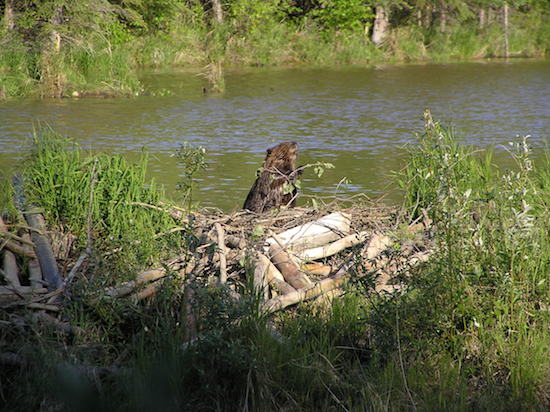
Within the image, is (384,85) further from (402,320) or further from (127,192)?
(402,320)

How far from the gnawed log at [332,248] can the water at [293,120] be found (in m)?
2.54

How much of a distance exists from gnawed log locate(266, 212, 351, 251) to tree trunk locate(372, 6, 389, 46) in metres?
27.8

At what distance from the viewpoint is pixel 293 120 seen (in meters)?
17.0

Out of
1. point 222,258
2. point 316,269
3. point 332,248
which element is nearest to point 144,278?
point 222,258

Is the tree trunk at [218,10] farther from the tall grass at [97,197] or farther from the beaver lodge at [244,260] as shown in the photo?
the beaver lodge at [244,260]

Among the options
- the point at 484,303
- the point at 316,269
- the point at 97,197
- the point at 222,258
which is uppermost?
the point at 97,197

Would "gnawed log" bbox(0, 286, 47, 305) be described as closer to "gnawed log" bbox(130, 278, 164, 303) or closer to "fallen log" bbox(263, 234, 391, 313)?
"gnawed log" bbox(130, 278, 164, 303)

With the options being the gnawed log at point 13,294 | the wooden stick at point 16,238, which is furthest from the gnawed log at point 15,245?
the gnawed log at point 13,294

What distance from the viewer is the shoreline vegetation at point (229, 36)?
1977 cm

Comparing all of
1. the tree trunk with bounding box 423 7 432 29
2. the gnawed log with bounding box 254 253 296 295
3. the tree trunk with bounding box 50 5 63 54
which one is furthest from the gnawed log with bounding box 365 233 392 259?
the tree trunk with bounding box 423 7 432 29

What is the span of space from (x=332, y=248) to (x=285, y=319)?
4.12 feet

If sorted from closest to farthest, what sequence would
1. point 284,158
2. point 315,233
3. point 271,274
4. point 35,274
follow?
point 35,274 < point 271,274 < point 315,233 < point 284,158

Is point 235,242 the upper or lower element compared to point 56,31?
lower

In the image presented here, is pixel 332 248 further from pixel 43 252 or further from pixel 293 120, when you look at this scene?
pixel 293 120
